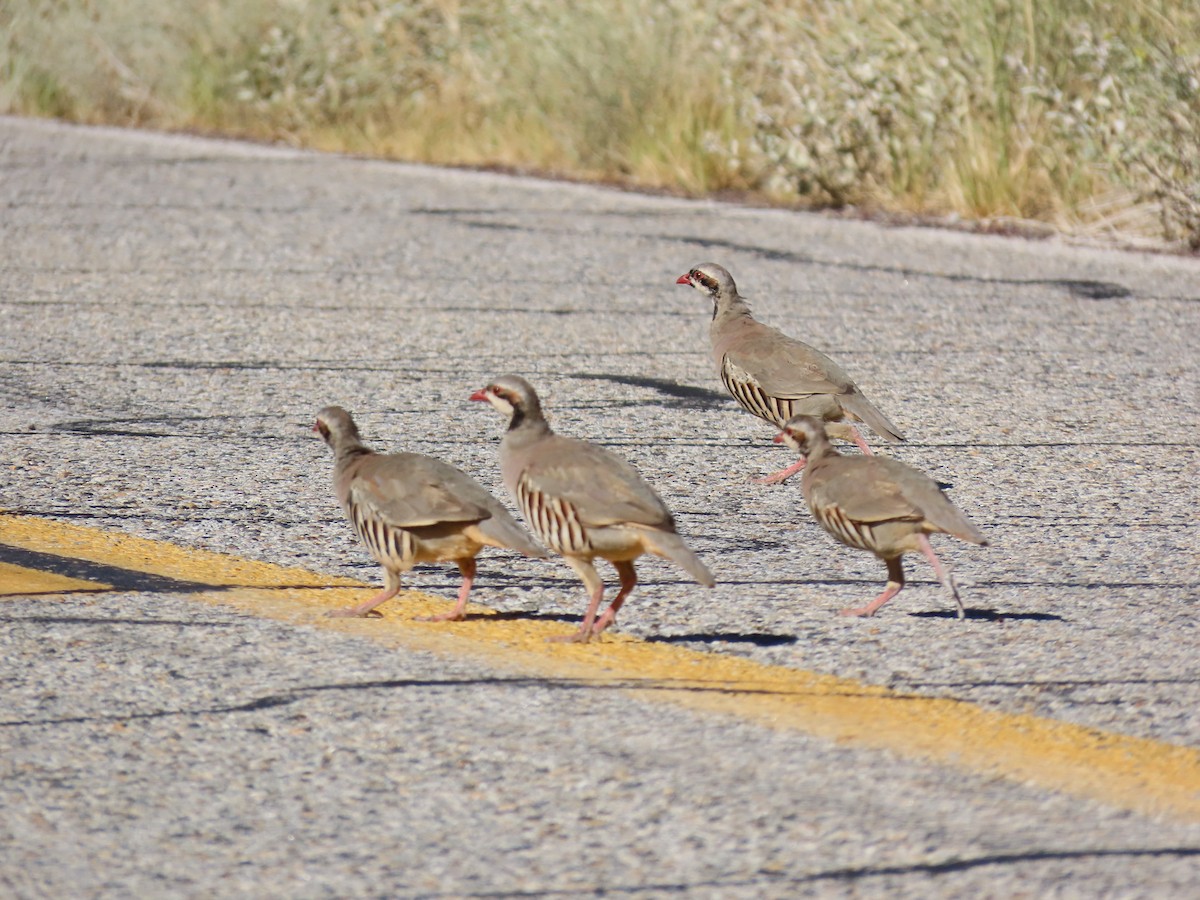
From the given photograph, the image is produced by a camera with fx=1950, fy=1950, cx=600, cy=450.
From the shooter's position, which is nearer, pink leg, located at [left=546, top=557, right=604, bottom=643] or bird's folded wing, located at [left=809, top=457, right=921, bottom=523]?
pink leg, located at [left=546, top=557, right=604, bottom=643]

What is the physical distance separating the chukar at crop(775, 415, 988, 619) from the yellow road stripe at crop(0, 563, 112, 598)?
1.90 m

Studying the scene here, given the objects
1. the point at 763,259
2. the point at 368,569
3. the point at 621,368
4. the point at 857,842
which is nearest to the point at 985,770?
the point at 857,842

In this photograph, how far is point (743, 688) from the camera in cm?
434

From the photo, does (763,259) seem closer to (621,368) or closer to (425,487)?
(621,368)

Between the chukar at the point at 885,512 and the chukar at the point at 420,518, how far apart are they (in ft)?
2.65

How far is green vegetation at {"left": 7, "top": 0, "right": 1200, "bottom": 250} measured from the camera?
1283 centimetres

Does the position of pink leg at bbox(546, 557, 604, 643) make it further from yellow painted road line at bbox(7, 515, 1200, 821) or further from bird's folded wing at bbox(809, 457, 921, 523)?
bird's folded wing at bbox(809, 457, 921, 523)

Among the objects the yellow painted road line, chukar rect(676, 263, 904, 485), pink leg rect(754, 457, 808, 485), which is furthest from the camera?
chukar rect(676, 263, 904, 485)

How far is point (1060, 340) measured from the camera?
30.2 feet

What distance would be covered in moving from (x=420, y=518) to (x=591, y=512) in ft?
1.37

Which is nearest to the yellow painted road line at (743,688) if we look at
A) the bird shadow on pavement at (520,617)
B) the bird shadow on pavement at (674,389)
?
the bird shadow on pavement at (520,617)

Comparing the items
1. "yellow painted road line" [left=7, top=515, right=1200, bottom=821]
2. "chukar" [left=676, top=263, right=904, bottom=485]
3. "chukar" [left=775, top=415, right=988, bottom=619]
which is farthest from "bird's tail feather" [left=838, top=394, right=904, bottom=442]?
"yellow painted road line" [left=7, top=515, right=1200, bottom=821]

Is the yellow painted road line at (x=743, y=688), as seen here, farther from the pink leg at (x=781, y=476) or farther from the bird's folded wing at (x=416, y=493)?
the pink leg at (x=781, y=476)

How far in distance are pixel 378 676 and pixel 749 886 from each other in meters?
1.36
